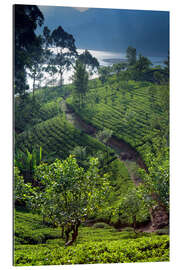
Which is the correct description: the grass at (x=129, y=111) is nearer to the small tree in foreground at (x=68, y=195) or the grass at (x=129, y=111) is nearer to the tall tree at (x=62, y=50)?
the tall tree at (x=62, y=50)

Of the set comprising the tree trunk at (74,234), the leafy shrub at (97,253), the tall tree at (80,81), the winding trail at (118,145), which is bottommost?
the leafy shrub at (97,253)

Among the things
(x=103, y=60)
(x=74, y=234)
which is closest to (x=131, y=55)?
(x=103, y=60)

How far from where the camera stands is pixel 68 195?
4520mm

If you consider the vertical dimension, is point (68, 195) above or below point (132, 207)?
above

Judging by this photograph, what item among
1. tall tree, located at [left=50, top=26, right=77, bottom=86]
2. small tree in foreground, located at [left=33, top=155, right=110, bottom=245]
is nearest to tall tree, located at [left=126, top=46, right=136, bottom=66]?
tall tree, located at [left=50, top=26, right=77, bottom=86]

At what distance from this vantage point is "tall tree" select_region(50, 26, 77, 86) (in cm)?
493

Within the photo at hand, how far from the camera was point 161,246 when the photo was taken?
4.81m

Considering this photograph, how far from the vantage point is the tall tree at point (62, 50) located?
493cm

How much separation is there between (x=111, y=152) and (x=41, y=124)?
1.27 metres

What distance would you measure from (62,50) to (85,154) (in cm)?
180

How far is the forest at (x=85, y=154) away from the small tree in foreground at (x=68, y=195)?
2 cm

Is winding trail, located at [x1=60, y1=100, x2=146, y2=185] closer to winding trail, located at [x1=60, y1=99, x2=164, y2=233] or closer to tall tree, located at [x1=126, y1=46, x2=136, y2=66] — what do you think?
winding trail, located at [x1=60, y1=99, x2=164, y2=233]

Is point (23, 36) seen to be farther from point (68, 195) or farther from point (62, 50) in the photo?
point (68, 195)
